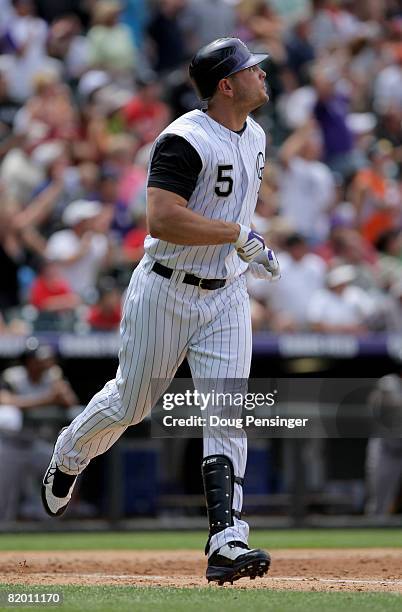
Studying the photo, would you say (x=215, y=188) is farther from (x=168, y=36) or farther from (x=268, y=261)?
(x=168, y=36)

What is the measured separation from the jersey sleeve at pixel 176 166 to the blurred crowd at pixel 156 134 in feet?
16.8

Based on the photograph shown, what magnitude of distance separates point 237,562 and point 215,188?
4.91ft

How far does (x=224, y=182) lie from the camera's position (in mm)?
5402

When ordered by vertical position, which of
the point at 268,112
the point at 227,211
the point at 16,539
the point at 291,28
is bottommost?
the point at 16,539

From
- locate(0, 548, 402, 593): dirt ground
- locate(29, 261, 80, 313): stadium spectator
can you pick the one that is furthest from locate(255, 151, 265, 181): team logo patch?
locate(29, 261, 80, 313): stadium spectator

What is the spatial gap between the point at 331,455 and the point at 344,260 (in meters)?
2.05

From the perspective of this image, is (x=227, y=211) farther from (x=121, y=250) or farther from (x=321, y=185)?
(x=321, y=185)

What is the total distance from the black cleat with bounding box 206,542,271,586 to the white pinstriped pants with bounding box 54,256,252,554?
4.3 inches

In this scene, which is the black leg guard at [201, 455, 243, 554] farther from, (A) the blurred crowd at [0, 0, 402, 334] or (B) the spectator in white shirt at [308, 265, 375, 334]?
(B) the spectator in white shirt at [308, 265, 375, 334]

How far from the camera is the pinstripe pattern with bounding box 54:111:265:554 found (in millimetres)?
5418

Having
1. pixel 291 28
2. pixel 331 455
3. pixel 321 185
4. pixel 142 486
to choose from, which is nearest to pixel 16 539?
pixel 142 486

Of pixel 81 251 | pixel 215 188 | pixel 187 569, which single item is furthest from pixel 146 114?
pixel 215 188

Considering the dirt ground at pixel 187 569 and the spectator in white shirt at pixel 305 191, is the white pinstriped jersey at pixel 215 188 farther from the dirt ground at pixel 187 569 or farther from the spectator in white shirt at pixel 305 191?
the spectator in white shirt at pixel 305 191

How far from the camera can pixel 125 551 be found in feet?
27.4
